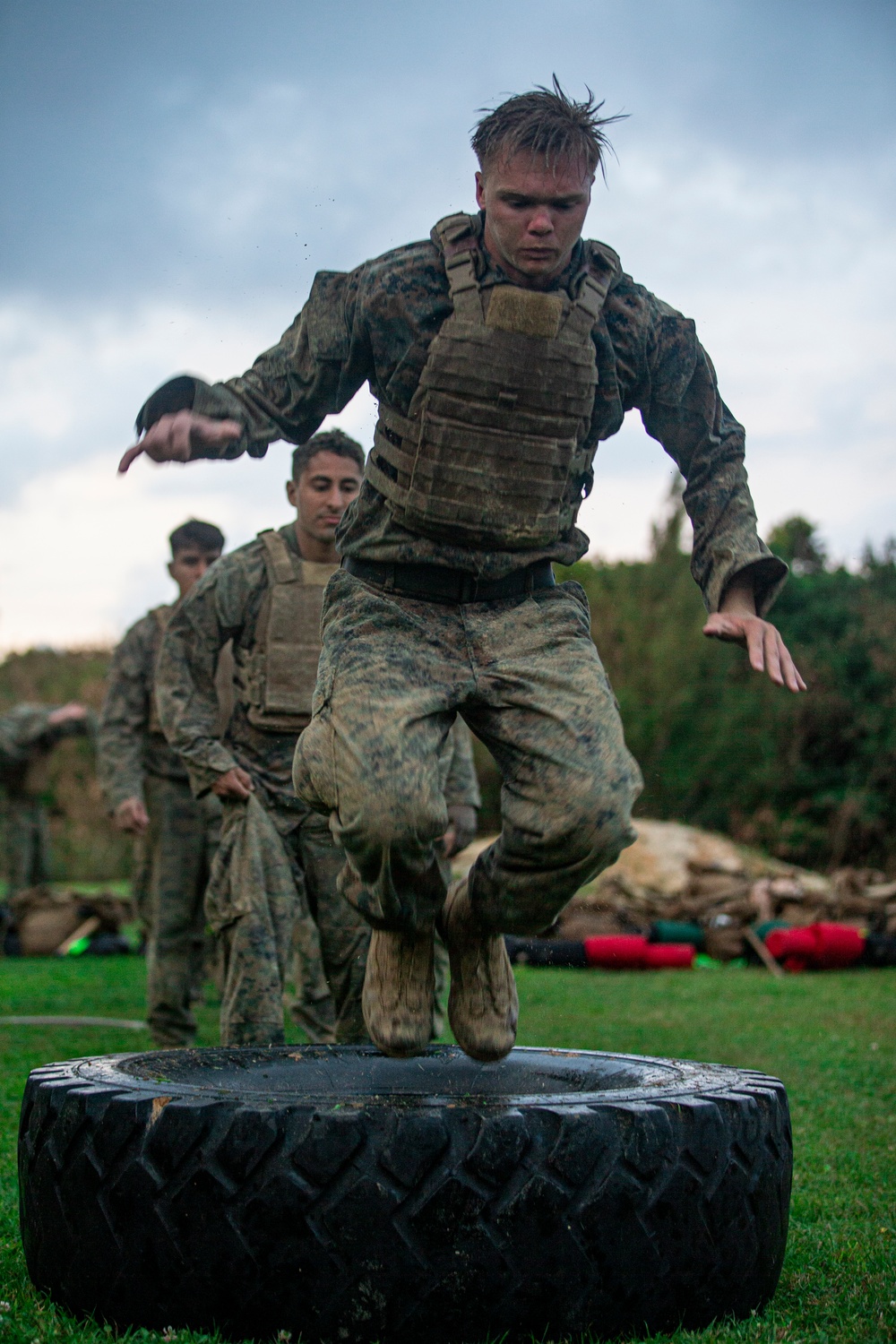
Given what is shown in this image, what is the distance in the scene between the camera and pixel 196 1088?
298cm

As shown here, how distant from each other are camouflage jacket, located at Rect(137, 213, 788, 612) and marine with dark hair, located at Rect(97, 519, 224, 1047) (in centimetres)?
333

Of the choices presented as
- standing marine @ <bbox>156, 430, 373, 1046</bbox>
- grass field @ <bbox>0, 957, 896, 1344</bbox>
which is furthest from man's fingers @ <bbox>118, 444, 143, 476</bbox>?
standing marine @ <bbox>156, 430, 373, 1046</bbox>

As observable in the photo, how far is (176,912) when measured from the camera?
741cm

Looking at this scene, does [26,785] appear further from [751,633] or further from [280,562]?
[751,633]

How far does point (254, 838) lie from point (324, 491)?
5.37 ft

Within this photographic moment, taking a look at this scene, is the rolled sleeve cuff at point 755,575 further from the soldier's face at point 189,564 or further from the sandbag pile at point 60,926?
the sandbag pile at point 60,926

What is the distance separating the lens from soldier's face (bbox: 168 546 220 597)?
8391 millimetres

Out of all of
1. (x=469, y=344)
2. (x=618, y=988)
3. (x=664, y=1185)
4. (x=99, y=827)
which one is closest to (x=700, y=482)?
(x=469, y=344)

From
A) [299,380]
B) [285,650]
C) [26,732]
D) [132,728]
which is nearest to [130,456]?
[299,380]

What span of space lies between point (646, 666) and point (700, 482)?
60.2ft

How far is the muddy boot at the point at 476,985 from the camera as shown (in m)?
3.51

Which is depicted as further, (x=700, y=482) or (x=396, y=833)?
(x=700, y=482)

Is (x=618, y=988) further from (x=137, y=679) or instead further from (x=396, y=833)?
(x=396, y=833)

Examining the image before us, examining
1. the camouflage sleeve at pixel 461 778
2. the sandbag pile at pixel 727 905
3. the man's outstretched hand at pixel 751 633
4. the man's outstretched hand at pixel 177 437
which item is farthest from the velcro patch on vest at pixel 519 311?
the sandbag pile at pixel 727 905
